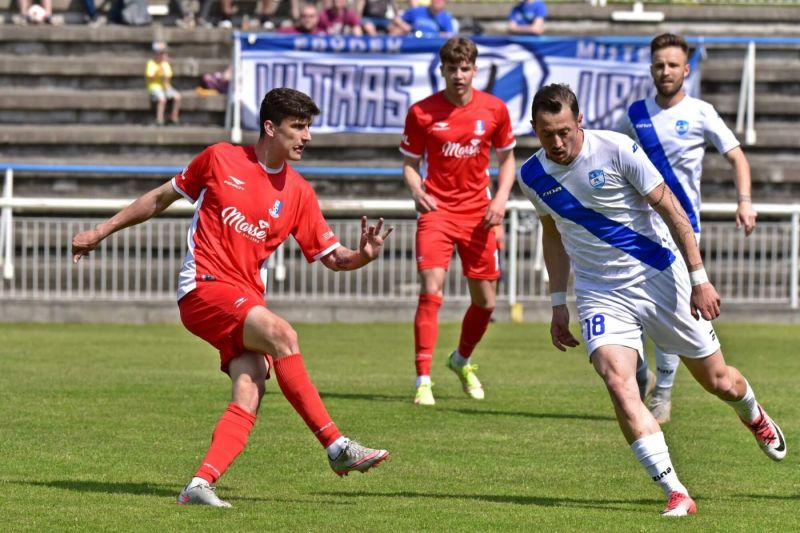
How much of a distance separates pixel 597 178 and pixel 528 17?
18.1 metres

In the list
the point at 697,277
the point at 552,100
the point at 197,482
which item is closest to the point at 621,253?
the point at 697,277

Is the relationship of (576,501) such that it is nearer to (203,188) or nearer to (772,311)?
(203,188)

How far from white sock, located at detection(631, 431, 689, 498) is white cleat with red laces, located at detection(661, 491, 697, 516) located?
0.03m

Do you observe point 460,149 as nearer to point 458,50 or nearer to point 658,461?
point 458,50

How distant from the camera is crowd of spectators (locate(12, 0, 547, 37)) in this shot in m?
25.2

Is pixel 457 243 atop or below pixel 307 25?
Answer: below

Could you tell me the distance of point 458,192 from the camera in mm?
12148

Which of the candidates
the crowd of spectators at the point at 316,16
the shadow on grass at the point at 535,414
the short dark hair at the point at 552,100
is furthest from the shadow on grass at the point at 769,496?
the crowd of spectators at the point at 316,16

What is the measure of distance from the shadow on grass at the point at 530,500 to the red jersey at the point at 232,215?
45.3 inches

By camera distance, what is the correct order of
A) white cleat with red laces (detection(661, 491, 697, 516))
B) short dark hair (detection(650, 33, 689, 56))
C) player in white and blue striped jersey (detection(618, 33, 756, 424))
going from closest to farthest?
white cleat with red laces (detection(661, 491, 697, 516)) < short dark hair (detection(650, 33, 689, 56)) < player in white and blue striped jersey (detection(618, 33, 756, 424))

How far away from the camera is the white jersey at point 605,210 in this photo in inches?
300

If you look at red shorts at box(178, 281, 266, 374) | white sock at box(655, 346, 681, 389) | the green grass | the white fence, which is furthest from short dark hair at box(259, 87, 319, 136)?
the white fence

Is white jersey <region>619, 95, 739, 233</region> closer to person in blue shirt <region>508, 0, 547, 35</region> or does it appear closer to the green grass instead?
the green grass

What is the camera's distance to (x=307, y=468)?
28.6 feet
